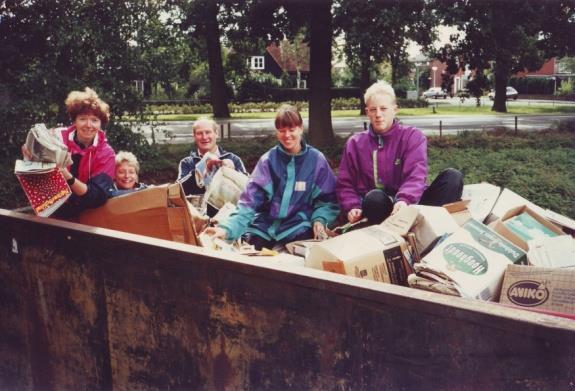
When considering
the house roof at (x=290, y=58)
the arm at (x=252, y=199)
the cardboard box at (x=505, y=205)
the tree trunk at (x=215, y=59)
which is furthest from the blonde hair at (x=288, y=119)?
the house roof at (x=290, y=58)

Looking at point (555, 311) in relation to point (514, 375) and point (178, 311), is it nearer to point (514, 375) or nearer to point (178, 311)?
point (514, 375)

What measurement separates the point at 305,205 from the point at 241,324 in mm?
1947

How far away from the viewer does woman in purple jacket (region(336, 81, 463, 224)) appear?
11.0 ft

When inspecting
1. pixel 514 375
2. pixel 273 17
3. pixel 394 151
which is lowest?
pixel 514 375

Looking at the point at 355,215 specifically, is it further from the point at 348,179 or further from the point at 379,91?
the point at 379,91

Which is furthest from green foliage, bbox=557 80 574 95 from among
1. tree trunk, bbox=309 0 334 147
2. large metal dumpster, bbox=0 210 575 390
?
large metal dumpster, bbox=0 210 575 390

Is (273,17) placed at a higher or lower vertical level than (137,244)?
higher

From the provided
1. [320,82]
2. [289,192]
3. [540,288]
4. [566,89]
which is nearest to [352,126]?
[320,82]

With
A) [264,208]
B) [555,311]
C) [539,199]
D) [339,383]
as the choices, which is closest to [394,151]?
[264,208]

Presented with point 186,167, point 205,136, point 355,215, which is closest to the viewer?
point 355,215

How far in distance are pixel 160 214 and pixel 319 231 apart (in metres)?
1.14

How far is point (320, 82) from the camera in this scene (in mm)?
13422

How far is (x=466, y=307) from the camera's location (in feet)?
4.78

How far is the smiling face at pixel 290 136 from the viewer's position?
3.68 m
